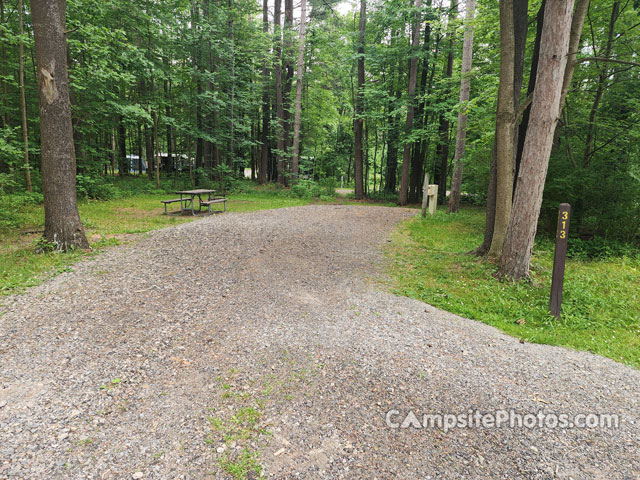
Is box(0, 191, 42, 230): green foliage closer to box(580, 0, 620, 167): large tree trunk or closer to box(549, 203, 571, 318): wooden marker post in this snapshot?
box(549, 203, 571, 318): wooden marker post

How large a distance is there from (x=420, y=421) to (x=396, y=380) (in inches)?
19.0

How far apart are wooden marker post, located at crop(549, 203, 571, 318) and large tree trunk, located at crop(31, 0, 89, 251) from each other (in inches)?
311

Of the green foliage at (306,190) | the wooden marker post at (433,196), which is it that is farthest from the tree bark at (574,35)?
the green foliage at (306,190)

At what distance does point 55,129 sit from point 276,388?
252 inches

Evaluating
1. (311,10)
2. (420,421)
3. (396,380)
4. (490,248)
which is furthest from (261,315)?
(311,10)

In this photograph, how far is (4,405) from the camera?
2557mm

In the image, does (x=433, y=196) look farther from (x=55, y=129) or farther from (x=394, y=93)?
(x=55, y=129)

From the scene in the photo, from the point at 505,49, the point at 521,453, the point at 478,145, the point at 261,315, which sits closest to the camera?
the point at 521,453

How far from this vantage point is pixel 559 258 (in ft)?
14.3

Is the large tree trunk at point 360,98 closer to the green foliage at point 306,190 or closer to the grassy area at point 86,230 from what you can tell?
the green foliage at point 306,190

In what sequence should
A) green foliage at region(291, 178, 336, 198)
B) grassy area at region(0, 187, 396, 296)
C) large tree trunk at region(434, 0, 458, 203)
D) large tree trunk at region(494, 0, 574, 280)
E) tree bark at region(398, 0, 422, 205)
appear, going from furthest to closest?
green foliage at region(291, 178, 336, 198) < tree bark at region(398, 0, 422, 205) < large tree trunk at region(434, 0, 458, 203) < grassy area at region(0, 187, 396, 296) < large tree trunk at region(494, 0, 574, 280)

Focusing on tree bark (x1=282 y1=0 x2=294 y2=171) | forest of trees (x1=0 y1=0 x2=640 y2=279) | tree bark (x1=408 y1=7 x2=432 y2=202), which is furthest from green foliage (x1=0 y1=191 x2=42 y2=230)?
tree bark (x1=408 y1=7 x2=432 y2=202)

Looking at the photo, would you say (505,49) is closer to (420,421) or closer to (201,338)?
(420,421)

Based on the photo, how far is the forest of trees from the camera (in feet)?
19.7
